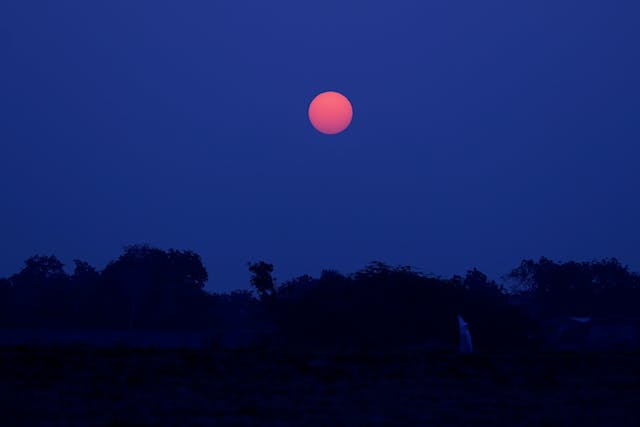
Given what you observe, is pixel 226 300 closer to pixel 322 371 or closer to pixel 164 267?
pixel 164 267

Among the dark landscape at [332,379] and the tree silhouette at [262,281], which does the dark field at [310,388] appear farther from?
the tree silhouette at [262,281]

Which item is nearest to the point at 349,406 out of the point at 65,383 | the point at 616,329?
the point at 65,383

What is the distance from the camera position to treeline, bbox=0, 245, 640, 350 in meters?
30.2

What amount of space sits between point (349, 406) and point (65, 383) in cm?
483

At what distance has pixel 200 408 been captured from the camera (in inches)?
396

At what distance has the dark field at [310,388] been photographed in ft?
31.6

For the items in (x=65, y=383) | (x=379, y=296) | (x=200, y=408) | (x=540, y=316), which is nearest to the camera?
(x=200, y=408)

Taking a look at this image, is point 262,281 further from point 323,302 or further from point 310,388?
point 310,388

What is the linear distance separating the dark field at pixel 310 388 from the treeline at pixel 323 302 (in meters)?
12.7

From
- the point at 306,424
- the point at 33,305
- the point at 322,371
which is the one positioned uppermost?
the point at 33,305

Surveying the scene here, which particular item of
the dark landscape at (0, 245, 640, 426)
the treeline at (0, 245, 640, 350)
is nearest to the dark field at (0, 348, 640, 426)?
the dark landscape at (0, 245, 640, 426)

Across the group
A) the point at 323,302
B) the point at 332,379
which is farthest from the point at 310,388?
the point at 323,302

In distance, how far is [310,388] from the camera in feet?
40.2

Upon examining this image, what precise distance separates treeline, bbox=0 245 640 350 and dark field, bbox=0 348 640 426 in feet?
41.7
